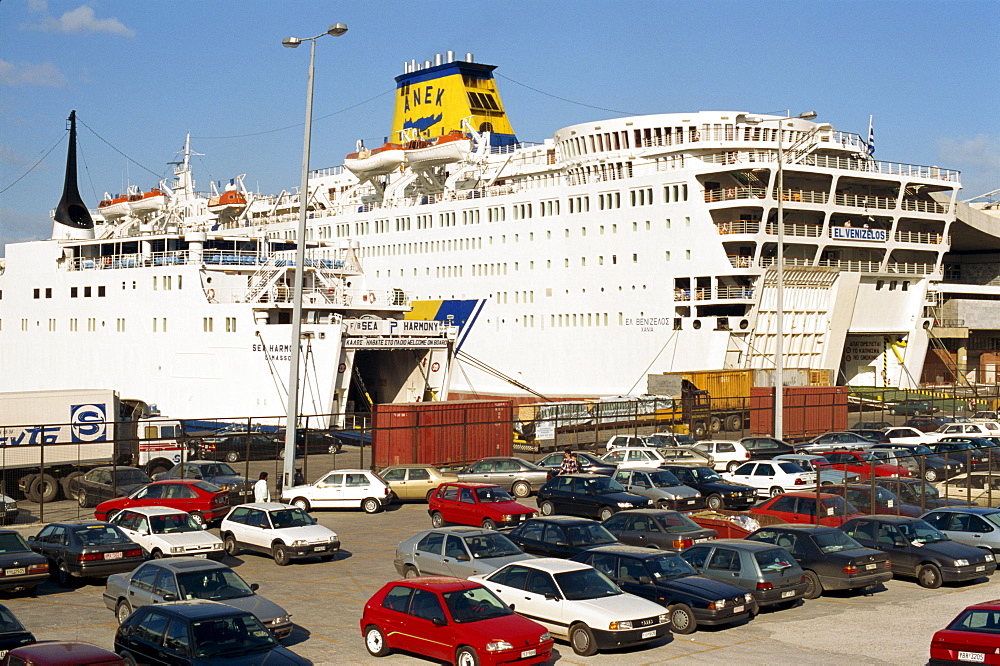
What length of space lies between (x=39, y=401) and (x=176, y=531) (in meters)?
13.5

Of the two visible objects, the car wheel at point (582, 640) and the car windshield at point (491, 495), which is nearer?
the car wheel at point (582, 640)

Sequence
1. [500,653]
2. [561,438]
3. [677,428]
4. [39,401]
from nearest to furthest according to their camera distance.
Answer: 1. [500,653]
2. [39,401]
3. [561,438]
4. [677,428]

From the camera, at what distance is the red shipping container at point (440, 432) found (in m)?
32.4

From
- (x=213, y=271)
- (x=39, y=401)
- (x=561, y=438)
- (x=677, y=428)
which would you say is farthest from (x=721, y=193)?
(x=39, y=401)

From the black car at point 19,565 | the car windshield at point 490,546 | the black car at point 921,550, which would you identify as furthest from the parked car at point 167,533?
the black car at point 921,550

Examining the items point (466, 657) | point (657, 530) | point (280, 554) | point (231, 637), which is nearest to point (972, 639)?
point (466, 657)

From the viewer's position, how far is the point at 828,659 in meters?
13.3

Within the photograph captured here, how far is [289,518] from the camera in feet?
65.3

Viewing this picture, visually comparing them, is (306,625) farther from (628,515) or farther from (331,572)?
(628,515)

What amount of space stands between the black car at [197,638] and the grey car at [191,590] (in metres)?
A: 1.42

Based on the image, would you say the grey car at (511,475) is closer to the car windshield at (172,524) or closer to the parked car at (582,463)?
the parked car at (582,463)

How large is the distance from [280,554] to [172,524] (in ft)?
6.52

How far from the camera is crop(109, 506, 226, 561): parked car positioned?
17906 millimetres

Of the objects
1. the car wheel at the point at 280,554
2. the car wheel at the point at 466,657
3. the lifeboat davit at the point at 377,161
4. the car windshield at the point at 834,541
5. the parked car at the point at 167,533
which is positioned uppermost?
the lifeboat davit at the point at 377,161
